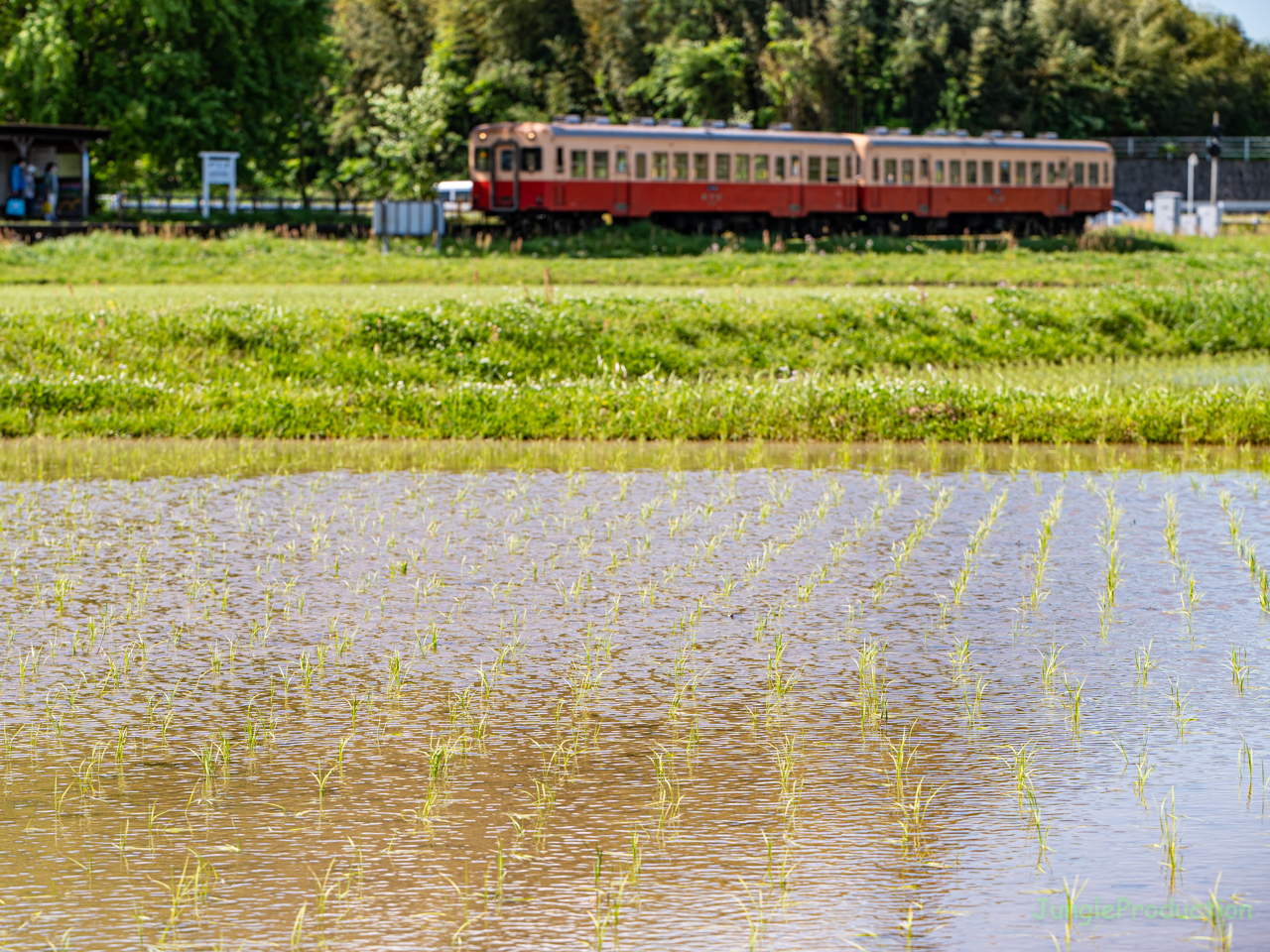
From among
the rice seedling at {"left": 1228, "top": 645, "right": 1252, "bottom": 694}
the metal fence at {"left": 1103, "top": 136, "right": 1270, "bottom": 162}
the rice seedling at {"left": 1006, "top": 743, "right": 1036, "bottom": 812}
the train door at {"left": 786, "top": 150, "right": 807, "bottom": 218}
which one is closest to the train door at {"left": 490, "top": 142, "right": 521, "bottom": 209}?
the train door at {"left": 786, "top": 150, "right": 807, "bottom": 218}

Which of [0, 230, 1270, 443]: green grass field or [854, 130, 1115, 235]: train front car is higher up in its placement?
[854, 130, 1115, 235]: train front car

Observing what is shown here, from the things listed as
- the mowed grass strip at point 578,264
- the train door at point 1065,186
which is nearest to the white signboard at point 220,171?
the mowed grass strip at point 578,264

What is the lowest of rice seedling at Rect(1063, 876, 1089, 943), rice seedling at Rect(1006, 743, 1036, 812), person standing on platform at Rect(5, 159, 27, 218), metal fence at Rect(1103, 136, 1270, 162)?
rice seedling at Rect(1063, 876, 1089, 943)

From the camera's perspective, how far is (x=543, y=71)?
75188 millimetres

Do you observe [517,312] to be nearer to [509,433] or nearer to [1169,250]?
[509,433]

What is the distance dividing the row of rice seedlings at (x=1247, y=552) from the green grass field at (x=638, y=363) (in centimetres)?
447

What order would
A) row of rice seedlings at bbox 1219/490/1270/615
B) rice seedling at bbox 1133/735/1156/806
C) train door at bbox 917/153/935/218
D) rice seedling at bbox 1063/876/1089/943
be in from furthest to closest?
train door at bbox 917/153/935/218
row of rice seedlings at bbox 1219/490/1270/615
rice seedling at bbox 1133/735/1156/806
rice seedling at bbox 1063/876/1089/943

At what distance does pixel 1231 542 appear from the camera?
35.2ft

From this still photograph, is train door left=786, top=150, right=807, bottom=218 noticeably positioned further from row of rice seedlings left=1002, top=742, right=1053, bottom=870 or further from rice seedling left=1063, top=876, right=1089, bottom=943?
rice seedling left=1063, top=876, right=1089, bottom=943

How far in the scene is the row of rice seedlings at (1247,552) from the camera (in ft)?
30.0

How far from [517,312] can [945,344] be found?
5367 mm

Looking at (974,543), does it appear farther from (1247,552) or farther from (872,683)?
(872,683)

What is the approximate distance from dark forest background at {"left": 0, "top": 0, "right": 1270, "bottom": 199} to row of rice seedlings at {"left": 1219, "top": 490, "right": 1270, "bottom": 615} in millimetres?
37355

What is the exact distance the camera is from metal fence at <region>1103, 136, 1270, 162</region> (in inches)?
3105
